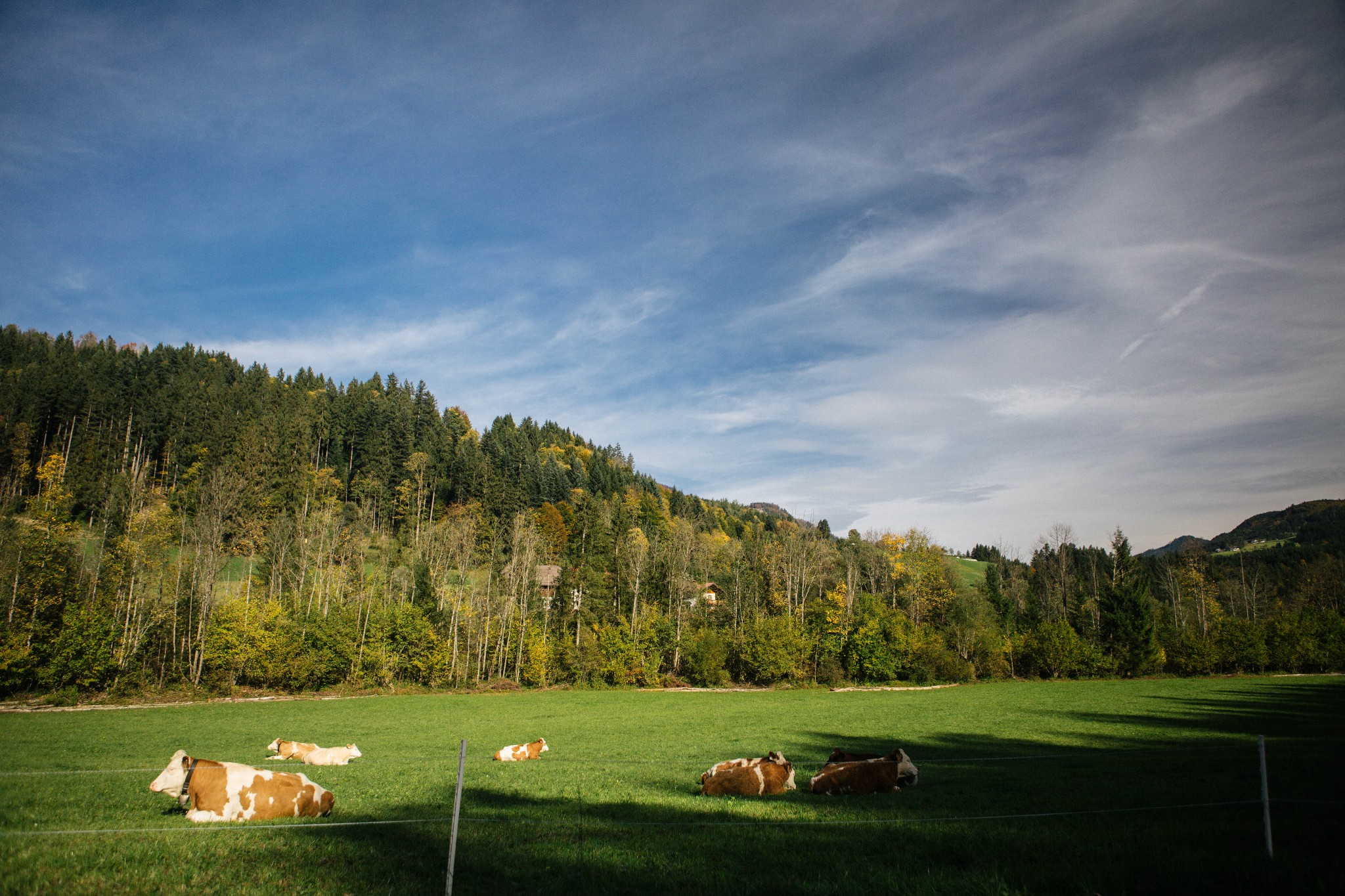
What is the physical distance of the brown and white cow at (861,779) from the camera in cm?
1302

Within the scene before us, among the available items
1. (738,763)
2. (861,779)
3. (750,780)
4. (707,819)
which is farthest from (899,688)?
(707,819)

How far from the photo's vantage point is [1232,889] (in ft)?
19.4

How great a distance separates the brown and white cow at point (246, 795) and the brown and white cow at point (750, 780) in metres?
7.46

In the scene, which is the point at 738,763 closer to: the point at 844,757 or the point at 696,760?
the point at 844,757

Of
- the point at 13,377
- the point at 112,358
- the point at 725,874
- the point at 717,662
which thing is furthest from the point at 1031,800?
the point at 112,358

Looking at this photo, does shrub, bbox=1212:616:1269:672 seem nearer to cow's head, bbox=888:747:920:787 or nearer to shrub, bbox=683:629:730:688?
shrub, bbox=683:629:730:688

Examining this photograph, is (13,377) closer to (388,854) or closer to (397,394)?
(397,394)

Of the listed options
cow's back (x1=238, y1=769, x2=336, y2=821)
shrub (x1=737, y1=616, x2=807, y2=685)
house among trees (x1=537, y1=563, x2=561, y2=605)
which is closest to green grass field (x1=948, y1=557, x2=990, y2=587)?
shrub (x1=737, y1=616, x2=807, y2=685)

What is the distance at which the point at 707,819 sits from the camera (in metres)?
10.2

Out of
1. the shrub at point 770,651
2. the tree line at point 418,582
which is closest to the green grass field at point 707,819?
the tree line at point 418,582

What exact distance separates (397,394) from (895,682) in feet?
335

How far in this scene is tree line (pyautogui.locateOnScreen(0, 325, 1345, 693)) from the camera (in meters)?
44.7

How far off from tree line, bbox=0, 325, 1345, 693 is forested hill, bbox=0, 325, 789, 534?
0.45 m

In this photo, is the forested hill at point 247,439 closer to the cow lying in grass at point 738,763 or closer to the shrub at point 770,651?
the shrub at point 770,651
